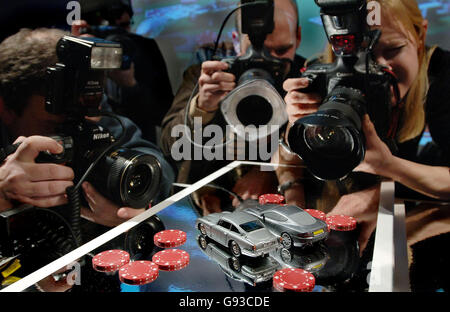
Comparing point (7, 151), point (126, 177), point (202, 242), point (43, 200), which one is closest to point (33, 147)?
point (7, 151)

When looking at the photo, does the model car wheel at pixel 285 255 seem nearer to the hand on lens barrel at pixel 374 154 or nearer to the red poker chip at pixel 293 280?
the red poker chip at pixel 293 280

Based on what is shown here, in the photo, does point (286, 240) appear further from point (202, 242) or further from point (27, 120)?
point (27, 120)

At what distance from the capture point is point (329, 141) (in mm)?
1868

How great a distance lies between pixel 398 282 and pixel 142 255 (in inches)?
29.8

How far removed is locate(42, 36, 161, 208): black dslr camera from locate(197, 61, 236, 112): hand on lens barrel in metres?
0.58

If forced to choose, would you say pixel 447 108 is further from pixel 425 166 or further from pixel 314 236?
pixel 314 236

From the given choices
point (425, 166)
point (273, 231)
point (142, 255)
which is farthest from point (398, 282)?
point (425, 166)

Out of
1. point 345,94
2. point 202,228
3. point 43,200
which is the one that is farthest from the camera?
→ point 345,94

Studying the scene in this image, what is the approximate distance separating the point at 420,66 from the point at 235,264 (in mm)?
1359

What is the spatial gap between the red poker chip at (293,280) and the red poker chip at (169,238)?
379 millimetres

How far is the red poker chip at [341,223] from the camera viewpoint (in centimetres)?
147

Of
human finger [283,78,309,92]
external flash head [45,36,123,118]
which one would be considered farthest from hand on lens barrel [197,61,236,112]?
external flash head [45,36,123,118]

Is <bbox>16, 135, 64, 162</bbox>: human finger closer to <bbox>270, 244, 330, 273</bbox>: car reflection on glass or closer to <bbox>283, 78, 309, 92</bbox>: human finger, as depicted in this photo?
<bbox>270, 244, 330, 273</bbox>: car reflection on glass
